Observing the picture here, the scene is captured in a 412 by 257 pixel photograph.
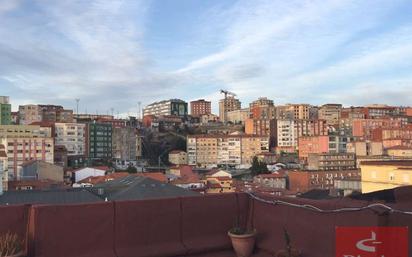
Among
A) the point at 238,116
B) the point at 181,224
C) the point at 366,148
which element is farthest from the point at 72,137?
the point at 181,224

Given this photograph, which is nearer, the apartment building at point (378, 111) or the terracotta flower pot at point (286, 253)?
the terracotta flower pot at point (286, 253)

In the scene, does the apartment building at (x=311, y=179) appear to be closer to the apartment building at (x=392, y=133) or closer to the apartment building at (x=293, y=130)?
the apartment building at (x=392, y=133)

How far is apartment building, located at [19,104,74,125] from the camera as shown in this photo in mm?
101188

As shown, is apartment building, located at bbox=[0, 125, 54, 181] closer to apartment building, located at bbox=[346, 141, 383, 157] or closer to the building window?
apartment building, located at bbox=[346, 141, 383, 157]

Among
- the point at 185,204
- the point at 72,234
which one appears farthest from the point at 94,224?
the point at 185,204

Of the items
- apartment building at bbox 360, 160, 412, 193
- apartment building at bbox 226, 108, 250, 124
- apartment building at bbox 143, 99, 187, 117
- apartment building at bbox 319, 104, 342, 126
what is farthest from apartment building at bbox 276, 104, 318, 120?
apartment building at bbox 360, 160, 412, 193

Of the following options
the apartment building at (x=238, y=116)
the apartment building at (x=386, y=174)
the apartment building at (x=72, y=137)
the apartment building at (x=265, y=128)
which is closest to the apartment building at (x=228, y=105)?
the apartment building at (x=238, y=116)

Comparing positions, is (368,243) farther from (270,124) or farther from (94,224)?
(270,124)

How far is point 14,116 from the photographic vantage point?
105312 millimetres

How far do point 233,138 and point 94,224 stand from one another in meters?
97.2

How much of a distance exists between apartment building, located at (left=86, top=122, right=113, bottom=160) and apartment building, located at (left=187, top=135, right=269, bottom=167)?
1883cm

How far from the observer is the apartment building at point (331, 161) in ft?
240

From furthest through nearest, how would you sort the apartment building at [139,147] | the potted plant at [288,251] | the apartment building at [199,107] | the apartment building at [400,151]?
the apartment building at [199,107], the apartment building at [139,147], the apartment building at [400,151], the potted plant at [288,251]

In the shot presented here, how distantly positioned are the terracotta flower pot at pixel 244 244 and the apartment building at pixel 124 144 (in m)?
92.3
